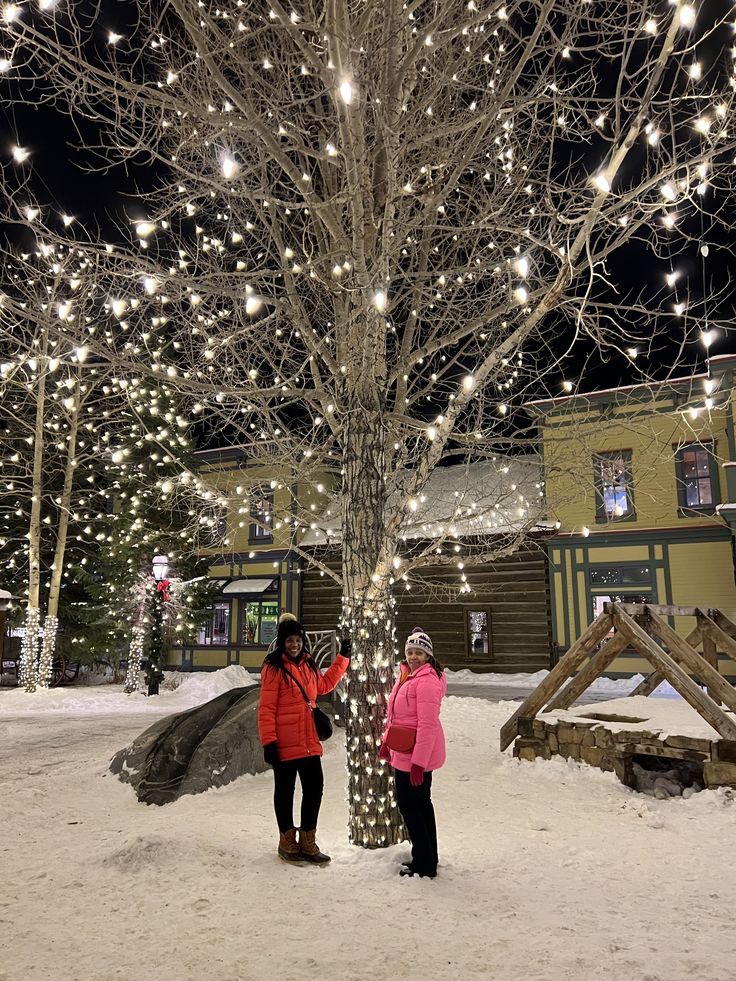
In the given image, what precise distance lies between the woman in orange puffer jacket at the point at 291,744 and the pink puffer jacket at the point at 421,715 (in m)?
0.62

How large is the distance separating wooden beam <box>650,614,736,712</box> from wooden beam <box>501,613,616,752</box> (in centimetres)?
60

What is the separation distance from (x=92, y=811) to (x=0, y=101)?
6.95 meters

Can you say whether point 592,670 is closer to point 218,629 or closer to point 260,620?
point 260,620

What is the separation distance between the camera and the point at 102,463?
21938mm

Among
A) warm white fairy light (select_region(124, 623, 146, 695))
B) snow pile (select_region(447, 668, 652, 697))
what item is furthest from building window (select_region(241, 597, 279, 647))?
warm white fairy light (select_region(124, 623, 146, 695))

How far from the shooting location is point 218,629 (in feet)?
85.2

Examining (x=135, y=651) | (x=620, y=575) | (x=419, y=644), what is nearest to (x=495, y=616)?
(x=620, y=575)

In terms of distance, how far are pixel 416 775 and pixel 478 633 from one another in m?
17.4

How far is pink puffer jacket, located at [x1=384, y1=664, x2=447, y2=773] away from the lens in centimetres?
434

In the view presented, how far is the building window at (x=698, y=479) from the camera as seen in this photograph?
19188mm

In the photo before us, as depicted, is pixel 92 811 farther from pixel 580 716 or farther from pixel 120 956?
pixel 580 716

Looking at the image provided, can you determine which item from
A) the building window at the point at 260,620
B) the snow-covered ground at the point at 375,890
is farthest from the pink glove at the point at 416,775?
the building window at the point at 260,620

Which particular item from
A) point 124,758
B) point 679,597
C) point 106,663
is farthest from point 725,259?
point 106,663

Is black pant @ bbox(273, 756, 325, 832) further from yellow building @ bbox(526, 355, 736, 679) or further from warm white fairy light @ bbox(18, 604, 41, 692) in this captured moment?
yellow building @ bbox(526, 355, 736, 679)
